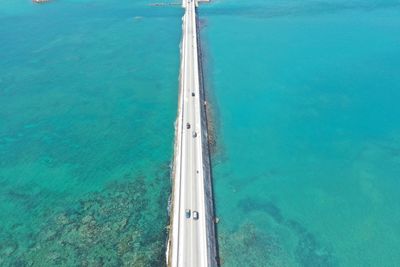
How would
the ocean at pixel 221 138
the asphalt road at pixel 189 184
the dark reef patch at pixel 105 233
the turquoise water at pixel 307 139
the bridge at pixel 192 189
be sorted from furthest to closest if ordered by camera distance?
the turquoise water at pixel 307 139 < the ocean at pixel 221 138 < the dark reef patch at pixel 105 233 < the bridge at pixel 192 189 < the asphalt road at pixel 189 184

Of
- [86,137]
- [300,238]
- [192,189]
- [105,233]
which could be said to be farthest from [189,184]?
[86,137]

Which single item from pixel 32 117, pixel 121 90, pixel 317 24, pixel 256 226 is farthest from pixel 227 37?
pixel 256 226

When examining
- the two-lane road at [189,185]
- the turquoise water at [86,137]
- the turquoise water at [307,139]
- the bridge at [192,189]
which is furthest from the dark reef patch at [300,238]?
the turquoise water at [86,137]

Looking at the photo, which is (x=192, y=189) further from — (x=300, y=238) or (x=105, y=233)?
(x=300, y=238)

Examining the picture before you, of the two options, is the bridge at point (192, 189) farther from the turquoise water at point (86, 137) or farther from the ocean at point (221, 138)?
the turquoise water at point (86, 137)

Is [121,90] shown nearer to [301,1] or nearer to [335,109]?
[335,109]

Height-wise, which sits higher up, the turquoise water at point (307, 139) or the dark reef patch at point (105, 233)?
the turquoise water at point (307, 139)
